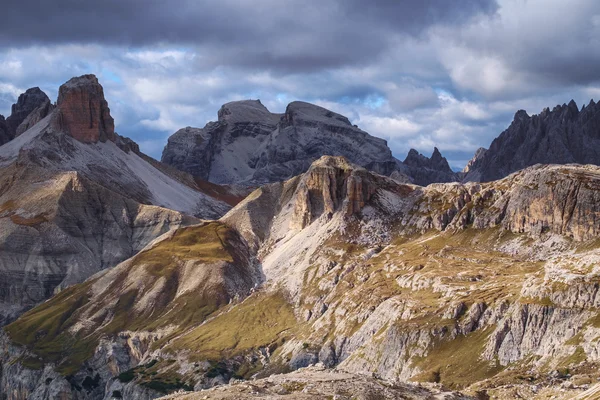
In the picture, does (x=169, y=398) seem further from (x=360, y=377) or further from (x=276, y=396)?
(x=360, y=377)

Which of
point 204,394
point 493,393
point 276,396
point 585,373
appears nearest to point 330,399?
point 276,396

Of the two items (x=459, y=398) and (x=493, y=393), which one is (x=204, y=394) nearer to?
(x=459, y=398)

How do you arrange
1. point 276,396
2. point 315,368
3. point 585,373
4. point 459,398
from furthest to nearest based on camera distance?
point 585,373 < point 315,368 < point 459,398 < point 276,396

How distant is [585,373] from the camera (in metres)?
191

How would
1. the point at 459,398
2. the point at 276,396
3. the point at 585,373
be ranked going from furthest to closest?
the point at 585,373 → the point at 459,398 → the point at 276,396

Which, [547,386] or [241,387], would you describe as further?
[547,386]

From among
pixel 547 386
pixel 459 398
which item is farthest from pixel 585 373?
pixel 459 398

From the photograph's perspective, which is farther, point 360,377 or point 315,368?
point 315,368

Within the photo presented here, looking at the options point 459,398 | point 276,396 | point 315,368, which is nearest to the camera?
point 276,396

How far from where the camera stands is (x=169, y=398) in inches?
6014

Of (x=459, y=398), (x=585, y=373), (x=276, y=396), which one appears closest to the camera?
(x=276, y=396)

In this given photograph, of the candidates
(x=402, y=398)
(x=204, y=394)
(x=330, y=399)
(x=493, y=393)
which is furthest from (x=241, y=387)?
(x=493, y=393)

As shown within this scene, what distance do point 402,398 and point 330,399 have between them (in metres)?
11.0

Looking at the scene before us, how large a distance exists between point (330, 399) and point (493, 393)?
44.2 meters
